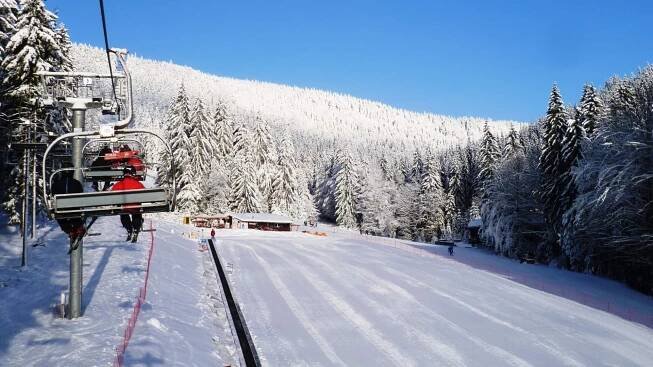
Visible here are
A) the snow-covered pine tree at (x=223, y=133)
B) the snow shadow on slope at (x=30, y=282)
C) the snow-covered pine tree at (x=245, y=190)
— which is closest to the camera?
the snow shadow on slope at (x=30, y=282)

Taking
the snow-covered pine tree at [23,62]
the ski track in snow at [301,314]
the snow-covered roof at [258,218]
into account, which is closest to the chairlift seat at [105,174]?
the ski track in snow at [301,314]

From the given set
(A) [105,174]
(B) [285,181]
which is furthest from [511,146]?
(A) [105,174]

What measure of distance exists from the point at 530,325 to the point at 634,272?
20.7 metres

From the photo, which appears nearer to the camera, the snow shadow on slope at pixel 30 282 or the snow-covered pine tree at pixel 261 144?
the snow shadow on slope at pixel 30 282

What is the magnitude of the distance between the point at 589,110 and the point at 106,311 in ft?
155

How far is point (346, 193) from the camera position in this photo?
95.7 meters

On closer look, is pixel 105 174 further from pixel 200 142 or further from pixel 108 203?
pixel 200 142

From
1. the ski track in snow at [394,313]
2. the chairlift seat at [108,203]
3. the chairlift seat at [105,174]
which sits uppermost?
the chairlift seat at [105,174]

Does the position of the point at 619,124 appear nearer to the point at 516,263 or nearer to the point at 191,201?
the point at 516,263

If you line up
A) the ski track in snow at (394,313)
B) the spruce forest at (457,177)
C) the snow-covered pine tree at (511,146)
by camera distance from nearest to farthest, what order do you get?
the ski track in snow at (394,313)
the spruce forest at (457,177)
the snow-covered pine tree at (511,146)

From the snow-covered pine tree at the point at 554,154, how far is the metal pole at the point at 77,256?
4620 centimetres

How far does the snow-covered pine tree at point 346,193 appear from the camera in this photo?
3750 inches

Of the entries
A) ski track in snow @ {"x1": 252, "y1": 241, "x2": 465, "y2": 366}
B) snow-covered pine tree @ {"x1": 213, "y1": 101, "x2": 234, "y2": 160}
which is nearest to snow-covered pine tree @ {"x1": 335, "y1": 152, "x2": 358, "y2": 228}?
snow-covered pine tree @ {"x1": 213, "y1": 101, "x2": 234, "y2": 160}

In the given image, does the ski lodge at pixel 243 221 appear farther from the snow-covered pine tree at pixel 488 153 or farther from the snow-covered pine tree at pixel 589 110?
the snow-covered pine tree at pixel 589 110
